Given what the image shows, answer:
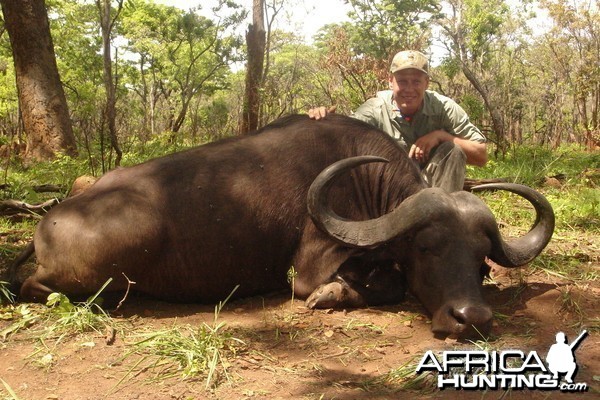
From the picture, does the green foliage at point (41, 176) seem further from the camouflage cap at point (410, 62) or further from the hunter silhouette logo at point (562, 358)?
the hunter silhouette logo at point (562, 358)

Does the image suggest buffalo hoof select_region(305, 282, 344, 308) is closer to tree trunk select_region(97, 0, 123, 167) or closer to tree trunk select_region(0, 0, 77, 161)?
tree trunk select_region(97, 0, 123, 167)

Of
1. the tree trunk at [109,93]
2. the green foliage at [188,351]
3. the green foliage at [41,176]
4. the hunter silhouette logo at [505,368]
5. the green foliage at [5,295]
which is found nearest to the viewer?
the hunter silhouette logo at [505,368]

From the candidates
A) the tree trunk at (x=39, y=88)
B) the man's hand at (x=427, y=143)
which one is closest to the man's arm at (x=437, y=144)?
the man's hand at (x=427, y=143)

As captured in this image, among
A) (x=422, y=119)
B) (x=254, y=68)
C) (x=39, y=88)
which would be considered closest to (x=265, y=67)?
(x=254, y=68)

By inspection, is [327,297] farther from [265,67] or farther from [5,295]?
[265,67]

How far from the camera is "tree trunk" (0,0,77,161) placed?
10312 millimetres

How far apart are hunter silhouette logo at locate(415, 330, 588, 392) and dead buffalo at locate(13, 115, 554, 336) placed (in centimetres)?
41

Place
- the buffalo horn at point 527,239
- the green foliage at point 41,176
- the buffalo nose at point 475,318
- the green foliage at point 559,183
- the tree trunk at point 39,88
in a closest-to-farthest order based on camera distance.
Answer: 1. the buffalo nose at point 475,318
2. the buffalo horn at point 527,239
3. the green foliage at point 559,183
4. the green foliage at point 41,176
5. the tree trunk at point 39,88

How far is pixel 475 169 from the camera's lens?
920 centimetres

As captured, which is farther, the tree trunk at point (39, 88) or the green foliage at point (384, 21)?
the green foliage at point (384, 21)

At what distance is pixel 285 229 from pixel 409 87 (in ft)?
6.38

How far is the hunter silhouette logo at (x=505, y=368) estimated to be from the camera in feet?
9.36

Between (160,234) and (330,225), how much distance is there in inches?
50.9

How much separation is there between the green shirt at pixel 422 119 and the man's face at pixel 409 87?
15 centimetres
